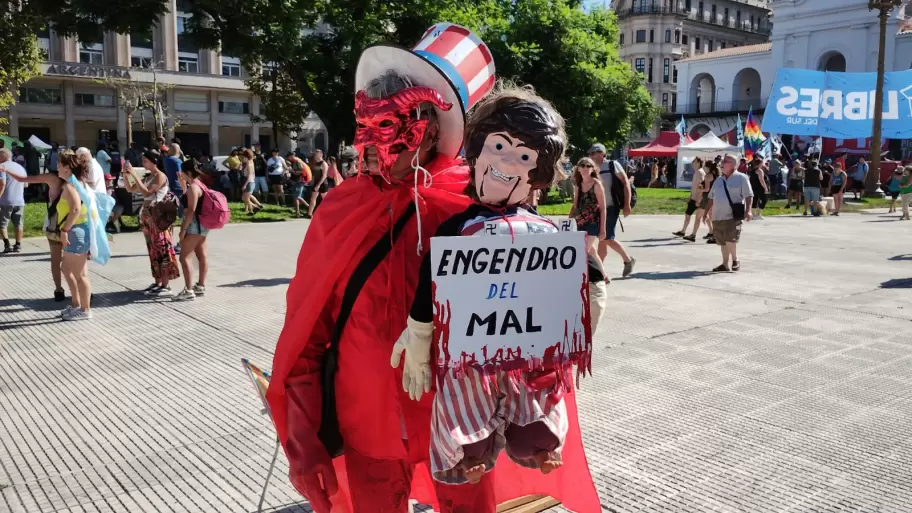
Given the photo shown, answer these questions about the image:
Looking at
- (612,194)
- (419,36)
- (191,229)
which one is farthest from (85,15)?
(612,194)

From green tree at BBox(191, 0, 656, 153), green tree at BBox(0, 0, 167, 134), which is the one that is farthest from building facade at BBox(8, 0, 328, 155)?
green tree at BBox(191, 0, 656, 153)

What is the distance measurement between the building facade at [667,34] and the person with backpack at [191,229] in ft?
221

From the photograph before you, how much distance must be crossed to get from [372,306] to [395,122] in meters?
0.49

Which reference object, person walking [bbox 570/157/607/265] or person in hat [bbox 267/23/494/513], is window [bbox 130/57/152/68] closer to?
person walking [bbox 570/157/607/265]

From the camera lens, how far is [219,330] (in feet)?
21.6

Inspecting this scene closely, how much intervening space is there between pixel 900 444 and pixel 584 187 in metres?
4.39

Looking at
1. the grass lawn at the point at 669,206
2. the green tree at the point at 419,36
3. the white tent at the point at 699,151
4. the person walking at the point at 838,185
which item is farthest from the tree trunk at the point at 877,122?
the green tree at the point at 419,36

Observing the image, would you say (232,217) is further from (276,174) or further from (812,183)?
(812,183)

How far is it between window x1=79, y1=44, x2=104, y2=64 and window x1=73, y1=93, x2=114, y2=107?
2074mm

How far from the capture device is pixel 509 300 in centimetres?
187

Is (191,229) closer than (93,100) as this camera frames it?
Yes

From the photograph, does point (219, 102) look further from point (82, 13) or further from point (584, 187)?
point (584, 187)

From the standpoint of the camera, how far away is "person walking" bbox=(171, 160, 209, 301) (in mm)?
7883

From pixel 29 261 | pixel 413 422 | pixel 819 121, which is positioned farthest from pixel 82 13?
pixel 819 121
